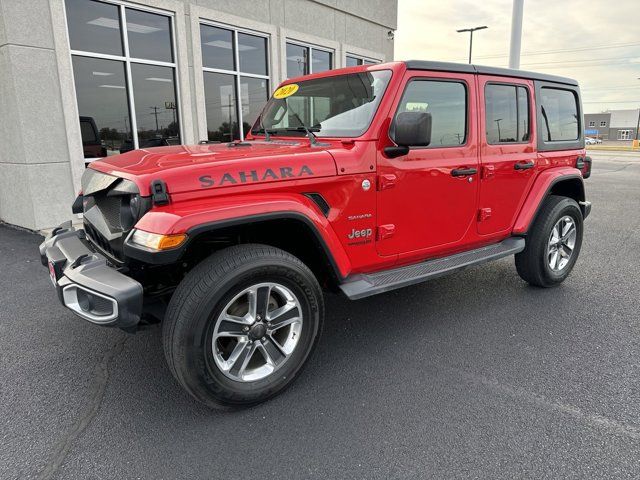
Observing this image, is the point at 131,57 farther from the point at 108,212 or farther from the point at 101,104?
the point at 108,212

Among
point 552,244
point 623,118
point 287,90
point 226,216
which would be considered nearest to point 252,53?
point 287,90

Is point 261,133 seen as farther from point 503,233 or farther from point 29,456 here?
point 29,456

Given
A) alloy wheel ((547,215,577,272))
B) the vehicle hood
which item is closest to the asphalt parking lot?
alloy wheel ((547,215,577,272))

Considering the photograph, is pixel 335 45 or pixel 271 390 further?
pixel 335 45

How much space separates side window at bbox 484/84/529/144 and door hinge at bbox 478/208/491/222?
554 mm

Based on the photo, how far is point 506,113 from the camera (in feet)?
13.0

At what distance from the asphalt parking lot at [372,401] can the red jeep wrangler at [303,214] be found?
329 millimetres

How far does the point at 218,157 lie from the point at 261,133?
145 cm

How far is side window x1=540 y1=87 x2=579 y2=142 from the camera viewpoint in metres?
4.34

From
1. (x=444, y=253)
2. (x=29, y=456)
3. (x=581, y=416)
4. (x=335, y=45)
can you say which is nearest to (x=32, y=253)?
(x=29, y=456)

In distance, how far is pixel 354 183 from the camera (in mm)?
2957

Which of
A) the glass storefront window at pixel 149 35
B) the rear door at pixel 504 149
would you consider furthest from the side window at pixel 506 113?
the glass storefront window at pixel 149 35

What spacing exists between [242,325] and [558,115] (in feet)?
12.3

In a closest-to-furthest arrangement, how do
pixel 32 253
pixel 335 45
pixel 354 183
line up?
pixel 354 183 < pixel 32 253 < pixel 335 45
